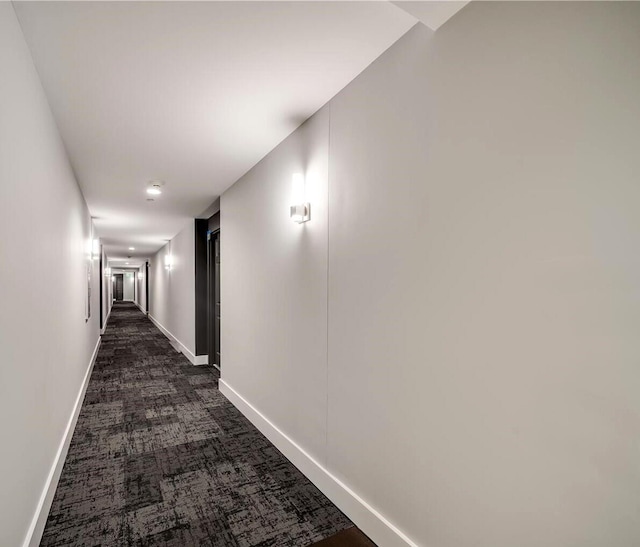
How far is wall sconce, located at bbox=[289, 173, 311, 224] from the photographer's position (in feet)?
8.32

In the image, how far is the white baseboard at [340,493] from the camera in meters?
1.78

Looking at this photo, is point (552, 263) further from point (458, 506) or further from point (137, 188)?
point (137, 188)

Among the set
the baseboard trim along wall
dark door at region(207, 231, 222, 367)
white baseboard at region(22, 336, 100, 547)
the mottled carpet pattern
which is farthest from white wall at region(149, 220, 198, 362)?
white baseboard at region(22, 336, 100, 547)

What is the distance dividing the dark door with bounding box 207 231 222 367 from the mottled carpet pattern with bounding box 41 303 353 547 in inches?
Answer: 69.8

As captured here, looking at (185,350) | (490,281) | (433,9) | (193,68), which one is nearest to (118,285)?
(185,350)

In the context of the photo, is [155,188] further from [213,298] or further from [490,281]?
[490,281]

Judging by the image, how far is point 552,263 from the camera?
1.15m

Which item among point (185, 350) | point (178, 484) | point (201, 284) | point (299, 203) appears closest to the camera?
point (178, 484)

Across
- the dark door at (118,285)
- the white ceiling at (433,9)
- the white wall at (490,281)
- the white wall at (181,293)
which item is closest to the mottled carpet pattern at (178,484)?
the white wall at (490,281)

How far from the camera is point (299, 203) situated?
2537 mm

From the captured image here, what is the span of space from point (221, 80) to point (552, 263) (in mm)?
1916

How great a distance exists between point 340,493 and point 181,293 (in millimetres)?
6033

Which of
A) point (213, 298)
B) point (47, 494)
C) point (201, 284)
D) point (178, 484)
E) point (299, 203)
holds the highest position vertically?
point (299, 203)

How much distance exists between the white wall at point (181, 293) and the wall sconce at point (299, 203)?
14.0ft
